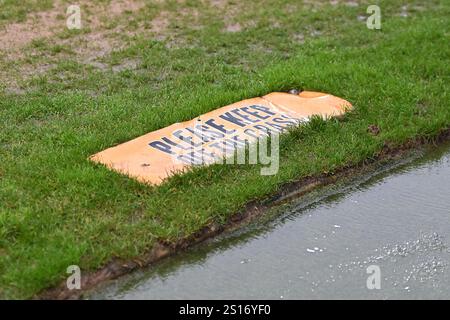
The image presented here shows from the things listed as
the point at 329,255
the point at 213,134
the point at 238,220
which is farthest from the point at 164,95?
the point at 329,255

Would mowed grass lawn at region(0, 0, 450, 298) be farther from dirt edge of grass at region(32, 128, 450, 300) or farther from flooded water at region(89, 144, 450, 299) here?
flooded water at region(89, 144, 450, 299)

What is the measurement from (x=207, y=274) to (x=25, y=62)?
3.87 meters

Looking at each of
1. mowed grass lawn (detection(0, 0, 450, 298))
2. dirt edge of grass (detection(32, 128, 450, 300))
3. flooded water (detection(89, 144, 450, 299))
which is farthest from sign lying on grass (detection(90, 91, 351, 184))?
flooded water (detection(89, 144, 450, 299))

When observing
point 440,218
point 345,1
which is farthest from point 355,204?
point 345,1

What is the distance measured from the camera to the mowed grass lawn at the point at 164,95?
5031mm

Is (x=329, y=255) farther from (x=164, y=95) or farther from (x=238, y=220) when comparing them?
(x=164, y=95)

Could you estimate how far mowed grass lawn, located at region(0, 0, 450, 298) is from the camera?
5.03 metres

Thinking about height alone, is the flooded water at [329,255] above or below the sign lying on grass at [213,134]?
below

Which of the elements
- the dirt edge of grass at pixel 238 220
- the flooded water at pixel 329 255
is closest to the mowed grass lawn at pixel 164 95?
the dirt edge of grass at pixel 238 220

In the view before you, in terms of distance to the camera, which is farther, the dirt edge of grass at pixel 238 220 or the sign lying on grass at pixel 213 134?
the sign lying on grass at pixel 213 134

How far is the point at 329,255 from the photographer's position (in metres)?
5.05

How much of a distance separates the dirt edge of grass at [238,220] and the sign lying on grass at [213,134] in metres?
0.54

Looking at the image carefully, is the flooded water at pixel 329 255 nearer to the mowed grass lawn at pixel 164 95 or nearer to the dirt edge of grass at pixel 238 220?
the dirt edge of grass at pixel 238 220

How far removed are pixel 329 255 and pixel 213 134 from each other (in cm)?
166
